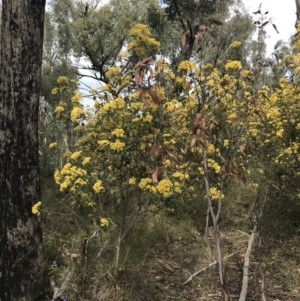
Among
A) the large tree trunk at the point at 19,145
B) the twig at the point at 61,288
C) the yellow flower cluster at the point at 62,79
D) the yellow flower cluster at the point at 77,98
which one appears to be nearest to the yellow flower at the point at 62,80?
the yellow flower cluster at the point at 62,79

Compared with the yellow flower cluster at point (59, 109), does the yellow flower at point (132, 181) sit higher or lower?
lower

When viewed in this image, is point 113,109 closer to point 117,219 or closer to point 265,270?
point 117,219

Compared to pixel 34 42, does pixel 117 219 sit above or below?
below

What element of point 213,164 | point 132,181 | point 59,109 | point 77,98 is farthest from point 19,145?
point 213,164

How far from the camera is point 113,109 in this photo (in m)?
2.65

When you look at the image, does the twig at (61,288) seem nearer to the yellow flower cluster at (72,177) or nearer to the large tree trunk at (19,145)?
the large tree trunk at (19,145)

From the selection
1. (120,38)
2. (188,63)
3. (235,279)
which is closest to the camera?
(188,63)

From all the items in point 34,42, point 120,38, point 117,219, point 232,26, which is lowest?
point 117,219

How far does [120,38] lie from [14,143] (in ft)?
36.0

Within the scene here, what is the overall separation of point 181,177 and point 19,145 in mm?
1129

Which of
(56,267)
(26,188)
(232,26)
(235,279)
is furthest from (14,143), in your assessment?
(232,26)

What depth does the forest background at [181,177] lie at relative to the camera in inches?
89.5

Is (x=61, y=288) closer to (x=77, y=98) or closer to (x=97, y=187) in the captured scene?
(x=97, y=187)

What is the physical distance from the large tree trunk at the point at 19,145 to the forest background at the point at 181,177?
20cm
